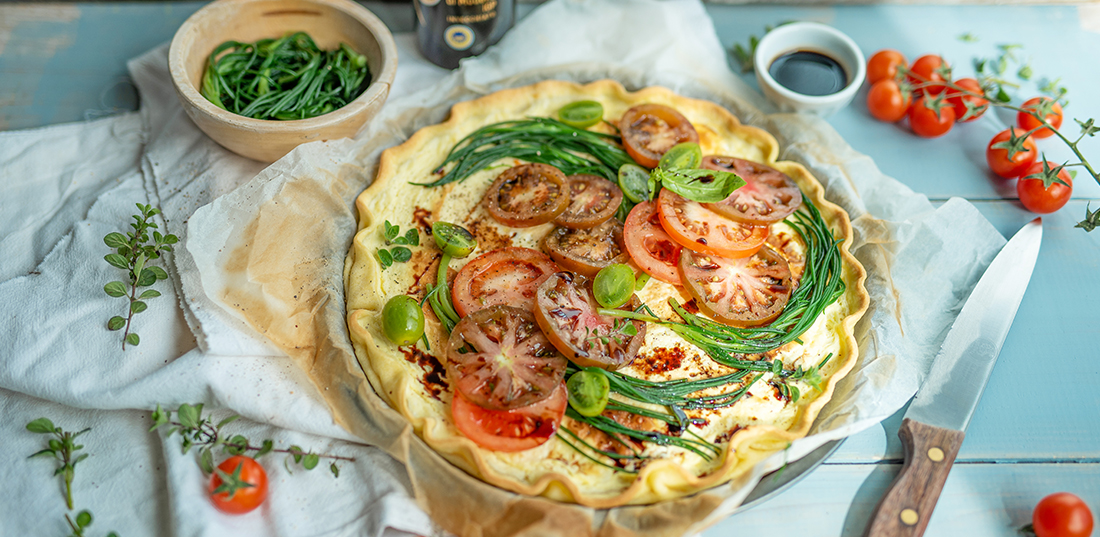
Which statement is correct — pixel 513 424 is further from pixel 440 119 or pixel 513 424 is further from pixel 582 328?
pixel 440 119

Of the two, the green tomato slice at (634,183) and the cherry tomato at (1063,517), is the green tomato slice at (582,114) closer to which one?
the green tomato slice at (634,183)

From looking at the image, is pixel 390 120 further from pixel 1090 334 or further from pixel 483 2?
pixel 1090 334

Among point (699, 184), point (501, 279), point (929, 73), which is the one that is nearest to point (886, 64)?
point (929, 73)

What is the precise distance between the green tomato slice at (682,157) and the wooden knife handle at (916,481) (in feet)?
4.74

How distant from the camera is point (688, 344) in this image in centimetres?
304

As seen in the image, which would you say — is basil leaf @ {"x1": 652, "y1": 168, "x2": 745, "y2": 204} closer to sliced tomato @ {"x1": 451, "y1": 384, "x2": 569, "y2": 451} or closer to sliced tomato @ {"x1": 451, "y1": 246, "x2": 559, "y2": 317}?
sliced tomato @ {"x1": 451, "y1": 246, "x2": 559, "y2": 317}

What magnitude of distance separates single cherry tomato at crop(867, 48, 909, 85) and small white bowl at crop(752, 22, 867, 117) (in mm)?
250

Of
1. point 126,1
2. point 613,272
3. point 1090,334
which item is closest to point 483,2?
point 613,272

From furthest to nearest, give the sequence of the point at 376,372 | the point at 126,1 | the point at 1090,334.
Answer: the point at 126,1 → the point at 1090,334 → the point at 376,372

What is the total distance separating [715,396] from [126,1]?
14.1 ft

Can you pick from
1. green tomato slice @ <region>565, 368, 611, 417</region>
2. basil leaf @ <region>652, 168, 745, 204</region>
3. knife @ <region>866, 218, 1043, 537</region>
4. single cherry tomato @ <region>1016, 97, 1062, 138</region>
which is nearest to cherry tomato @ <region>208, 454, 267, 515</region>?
green tomato slice @ <region>565, 368, 611, 417</region>

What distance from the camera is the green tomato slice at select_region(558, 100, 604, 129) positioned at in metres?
3.62

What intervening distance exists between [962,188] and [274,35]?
3758 mm

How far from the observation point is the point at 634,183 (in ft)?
11.2
